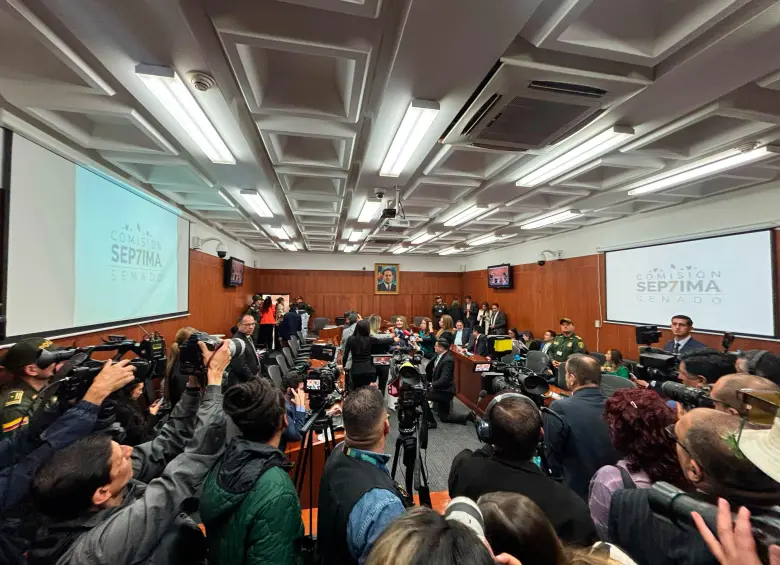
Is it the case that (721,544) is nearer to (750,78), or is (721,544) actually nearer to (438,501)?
(438,501)

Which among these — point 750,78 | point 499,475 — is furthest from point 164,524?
point 750,78

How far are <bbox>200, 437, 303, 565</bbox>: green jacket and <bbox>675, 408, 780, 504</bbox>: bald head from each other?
55.9 inches

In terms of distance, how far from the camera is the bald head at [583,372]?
2227mm

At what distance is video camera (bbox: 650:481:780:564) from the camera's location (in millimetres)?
752

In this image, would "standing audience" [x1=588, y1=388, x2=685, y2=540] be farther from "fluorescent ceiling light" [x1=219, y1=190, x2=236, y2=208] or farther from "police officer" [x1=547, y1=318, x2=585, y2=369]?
"fluorescent ceiling light" [x1=219, y1=190, x2=236, y2=208]

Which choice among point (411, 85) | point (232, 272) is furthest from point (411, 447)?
point (232, 272)

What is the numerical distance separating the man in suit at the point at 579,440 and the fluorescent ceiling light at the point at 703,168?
289 cm

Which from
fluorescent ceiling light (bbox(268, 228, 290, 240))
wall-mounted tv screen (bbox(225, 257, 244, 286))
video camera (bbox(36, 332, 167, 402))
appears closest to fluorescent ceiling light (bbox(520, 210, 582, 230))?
fluorescent ceiling light (bbox(268, 228, 290, 240))

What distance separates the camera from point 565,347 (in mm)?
5332

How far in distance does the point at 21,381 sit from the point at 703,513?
135 inches

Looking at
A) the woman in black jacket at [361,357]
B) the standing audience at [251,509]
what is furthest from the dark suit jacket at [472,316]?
the standing audience at [251,509]

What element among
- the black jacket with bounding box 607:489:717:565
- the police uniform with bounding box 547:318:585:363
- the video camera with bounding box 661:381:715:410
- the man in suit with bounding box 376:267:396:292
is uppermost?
the man in suit with bounding box 376:267:396:292

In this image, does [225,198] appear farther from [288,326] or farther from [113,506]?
[113,506]

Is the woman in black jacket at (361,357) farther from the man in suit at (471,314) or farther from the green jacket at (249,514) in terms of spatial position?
the man in suit at (471,314)
